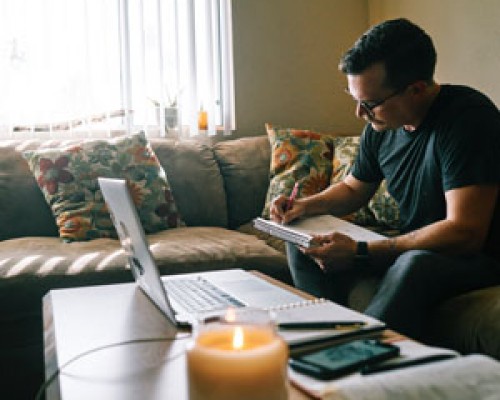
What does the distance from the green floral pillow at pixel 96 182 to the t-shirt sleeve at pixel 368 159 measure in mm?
→ 830

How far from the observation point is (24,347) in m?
1.91

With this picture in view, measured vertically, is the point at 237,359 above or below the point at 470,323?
above

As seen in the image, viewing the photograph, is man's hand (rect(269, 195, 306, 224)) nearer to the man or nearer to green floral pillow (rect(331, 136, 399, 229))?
the man

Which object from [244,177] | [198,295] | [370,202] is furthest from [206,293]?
[244,177]

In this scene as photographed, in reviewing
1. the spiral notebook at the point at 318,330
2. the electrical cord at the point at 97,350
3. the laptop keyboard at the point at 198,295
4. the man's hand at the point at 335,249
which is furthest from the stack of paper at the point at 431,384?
the man's hand at the point at 335,249

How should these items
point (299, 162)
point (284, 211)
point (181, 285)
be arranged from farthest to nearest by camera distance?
1. point (299, 162)
2. point (284, 211)
3. point (181, 285)

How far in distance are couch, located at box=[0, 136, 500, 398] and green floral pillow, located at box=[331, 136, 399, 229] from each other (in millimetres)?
324

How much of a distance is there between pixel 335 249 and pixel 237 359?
3.19 feet

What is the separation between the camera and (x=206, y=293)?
52.4 inches

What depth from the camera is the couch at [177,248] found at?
4.99ft

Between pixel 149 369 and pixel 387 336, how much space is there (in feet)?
1.21

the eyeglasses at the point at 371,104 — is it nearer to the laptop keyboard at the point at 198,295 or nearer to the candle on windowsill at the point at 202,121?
the laptop keyboard at the point at 198,295

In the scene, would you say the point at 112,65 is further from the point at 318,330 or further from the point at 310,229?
the point at 318,330

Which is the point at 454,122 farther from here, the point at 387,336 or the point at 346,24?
the point at 346,24
